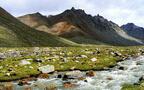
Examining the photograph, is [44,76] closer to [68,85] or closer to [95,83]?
[68,85]

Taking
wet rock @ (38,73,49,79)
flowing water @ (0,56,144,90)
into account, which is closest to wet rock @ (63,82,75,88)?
flowing water @ (0,56,144,90)

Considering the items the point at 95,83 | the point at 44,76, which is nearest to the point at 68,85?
the point at 95,83

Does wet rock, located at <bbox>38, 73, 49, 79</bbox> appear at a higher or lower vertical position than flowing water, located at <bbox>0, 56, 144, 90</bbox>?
higher

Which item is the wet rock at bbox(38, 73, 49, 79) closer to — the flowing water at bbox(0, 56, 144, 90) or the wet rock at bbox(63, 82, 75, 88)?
the flowing water at bbox(0, 56, 144, 90)

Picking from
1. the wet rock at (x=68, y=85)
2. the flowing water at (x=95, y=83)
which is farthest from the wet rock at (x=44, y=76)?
the wet rock at (x=68, y=85)

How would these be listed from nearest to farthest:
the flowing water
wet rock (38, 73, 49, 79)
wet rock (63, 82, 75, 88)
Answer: the flowing water, wet rock (63, 82, 75, 88), wet rock (38, 73, 49, 79)

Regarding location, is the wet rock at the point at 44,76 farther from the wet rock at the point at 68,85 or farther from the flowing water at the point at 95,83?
the wet rock at the point at 68,85

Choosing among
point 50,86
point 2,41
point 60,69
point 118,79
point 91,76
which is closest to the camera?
point 50,86

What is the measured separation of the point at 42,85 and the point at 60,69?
16898 millimetres

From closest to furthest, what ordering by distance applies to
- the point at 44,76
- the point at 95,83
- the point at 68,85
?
the point at 68,85, the point at 95,83, the point at 44,76

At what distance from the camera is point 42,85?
47.3 metres

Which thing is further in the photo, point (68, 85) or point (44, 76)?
point (44, 76)

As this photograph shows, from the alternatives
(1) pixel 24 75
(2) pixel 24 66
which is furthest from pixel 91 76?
(2) pixel 24 66

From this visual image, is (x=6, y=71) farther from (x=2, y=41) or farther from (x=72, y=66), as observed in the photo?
(x=2, y=41)
